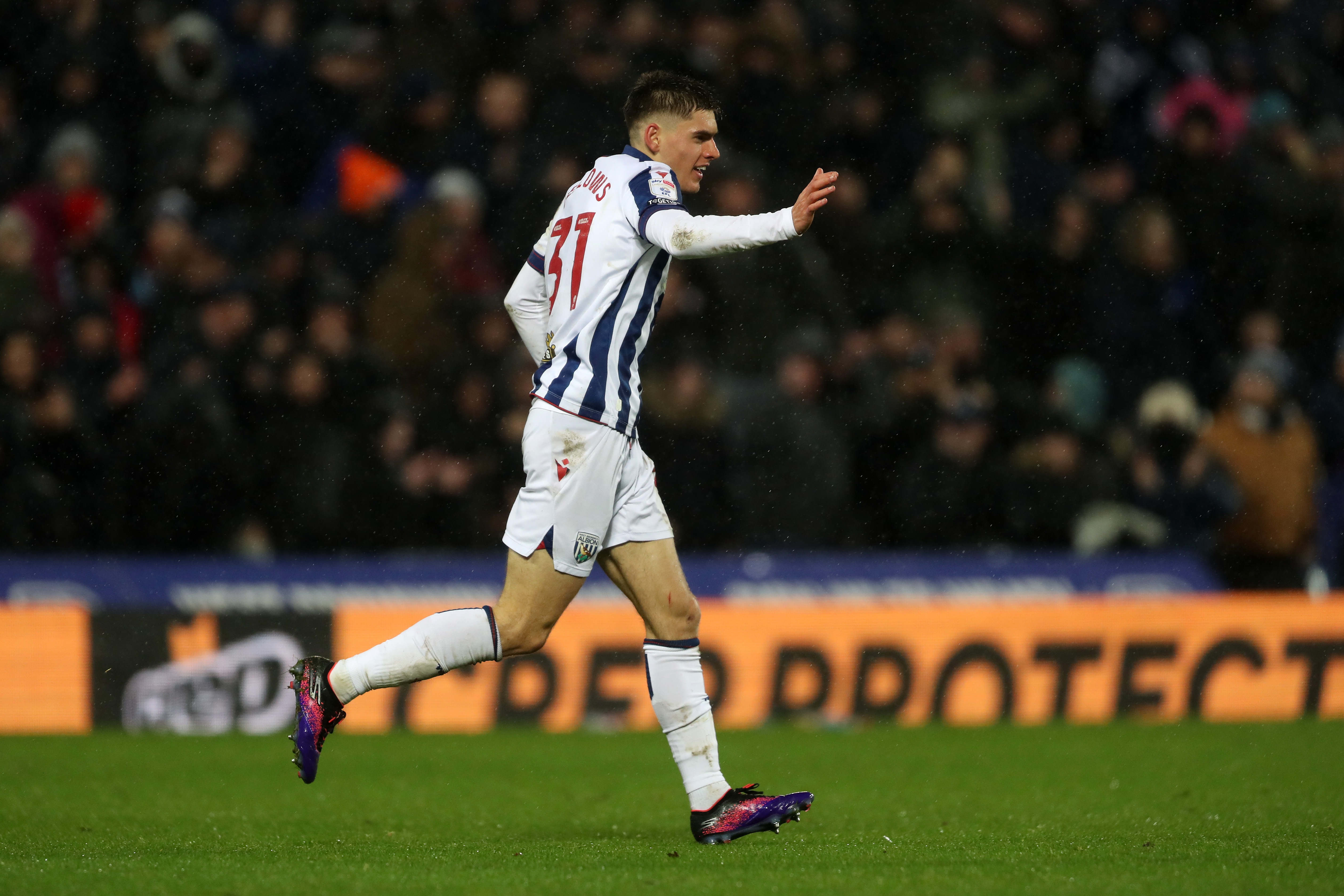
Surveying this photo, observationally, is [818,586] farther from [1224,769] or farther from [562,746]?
[1224,769]

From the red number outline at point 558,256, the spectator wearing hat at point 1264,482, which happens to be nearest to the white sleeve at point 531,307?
the red number outline at point 558,256

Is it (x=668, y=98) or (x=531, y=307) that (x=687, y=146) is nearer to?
(x=668, y=98)

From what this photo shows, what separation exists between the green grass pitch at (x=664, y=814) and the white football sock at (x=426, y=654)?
525 mm

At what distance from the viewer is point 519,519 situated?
18.4 ft

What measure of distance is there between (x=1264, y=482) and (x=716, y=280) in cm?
389

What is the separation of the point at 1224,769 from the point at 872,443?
4.33m

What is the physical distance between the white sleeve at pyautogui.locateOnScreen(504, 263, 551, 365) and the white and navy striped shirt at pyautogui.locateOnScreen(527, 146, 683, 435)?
26 centimetres

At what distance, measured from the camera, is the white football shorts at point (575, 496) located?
18.2 feet

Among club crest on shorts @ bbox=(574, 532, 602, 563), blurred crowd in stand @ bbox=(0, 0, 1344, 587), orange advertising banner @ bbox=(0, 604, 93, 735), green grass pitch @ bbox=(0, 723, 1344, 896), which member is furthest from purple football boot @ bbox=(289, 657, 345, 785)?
blurred crowd in stand @ bbox=(0, 0, 1344, 587)

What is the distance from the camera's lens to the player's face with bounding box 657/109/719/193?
5.78 meters

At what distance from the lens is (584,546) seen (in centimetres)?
558

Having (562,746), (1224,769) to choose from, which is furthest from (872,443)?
(1224,769)

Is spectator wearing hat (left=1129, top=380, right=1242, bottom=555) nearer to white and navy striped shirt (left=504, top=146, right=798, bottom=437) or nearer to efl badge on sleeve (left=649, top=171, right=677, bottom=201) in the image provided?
white and navy striped shirt (left=504, top=146, right=798, bottom=437)

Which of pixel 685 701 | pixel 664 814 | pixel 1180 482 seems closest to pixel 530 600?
pixel 685 701
